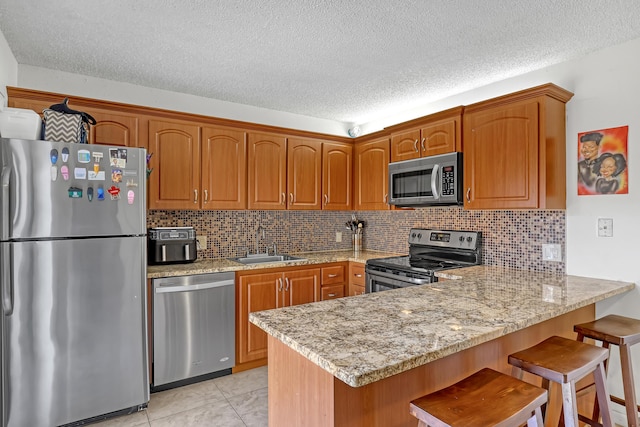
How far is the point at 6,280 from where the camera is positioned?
→ 75.5 inches

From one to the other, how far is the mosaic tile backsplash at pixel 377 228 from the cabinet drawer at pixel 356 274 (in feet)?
1.86

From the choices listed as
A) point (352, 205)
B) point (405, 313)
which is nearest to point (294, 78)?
point (352, 205)

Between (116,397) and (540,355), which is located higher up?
(540,355)

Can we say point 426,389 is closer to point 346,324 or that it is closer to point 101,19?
point 346,324

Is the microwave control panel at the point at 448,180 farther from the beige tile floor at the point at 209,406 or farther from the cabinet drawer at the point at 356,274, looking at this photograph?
the beige tile floor at the point at 209,406

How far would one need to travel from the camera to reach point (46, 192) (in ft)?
6.63

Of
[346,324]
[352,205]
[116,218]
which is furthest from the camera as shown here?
[352,205]

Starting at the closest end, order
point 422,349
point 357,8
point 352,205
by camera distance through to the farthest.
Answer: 1. point 422,349
2. point 357,8
3. point 352,205

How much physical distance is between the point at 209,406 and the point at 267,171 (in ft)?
6.48

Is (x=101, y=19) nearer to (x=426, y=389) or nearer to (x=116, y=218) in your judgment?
(x=116, y=218)

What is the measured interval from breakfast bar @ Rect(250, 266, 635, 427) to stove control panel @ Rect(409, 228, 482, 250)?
1.07 meters

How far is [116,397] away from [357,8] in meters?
2.74

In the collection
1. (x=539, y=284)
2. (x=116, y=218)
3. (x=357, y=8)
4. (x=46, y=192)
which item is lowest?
(x=539, y=284)

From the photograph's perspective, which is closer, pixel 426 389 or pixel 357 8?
pixel 426 389
